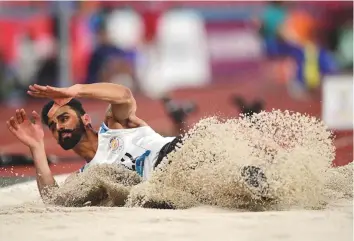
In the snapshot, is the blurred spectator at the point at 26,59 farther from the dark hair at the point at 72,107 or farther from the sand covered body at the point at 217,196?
the dark hair at the point at 72,107

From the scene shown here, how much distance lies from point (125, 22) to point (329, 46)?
9.42ft

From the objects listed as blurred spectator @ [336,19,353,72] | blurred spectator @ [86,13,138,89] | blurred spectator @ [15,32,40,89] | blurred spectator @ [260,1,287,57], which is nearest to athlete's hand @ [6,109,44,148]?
blurred spectator @ [86,13,138,89]

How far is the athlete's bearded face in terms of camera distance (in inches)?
170

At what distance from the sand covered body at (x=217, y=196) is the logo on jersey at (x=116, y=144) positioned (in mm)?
108

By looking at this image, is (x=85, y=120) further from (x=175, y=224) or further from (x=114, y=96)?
→ (x=175, y=224)

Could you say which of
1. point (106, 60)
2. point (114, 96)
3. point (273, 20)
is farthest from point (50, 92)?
point (273, 20)

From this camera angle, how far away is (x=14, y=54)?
10.0 meters

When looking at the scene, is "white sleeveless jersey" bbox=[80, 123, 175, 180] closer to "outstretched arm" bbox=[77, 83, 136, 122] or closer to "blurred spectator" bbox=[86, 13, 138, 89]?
"outstretched arm" bbox=[77, 83, 136, 122]

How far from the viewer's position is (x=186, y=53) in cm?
1052

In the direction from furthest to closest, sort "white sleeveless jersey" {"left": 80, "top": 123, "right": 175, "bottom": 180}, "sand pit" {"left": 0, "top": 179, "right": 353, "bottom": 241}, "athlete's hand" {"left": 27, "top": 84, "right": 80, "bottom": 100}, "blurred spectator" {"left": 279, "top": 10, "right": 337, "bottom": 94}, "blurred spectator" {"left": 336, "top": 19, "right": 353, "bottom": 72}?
"blurred spectator" {"left": 336, "top": 19, "right": 353, "bottom": 72} → "blurred spectator" {"left": 279, "top": 10, "right": 337, "bottom": 94} → "white sleeveless jersey" {"left": 80, "top": 123, "right": 175, "bottom": 180} → "athlete's hand" {"left": 27, "top": 84, "right": 80, "bottom": 100} → "sand pit" {"left": 0, "top": 179, "right": 353, "bottom": 241}

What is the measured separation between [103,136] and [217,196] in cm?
76

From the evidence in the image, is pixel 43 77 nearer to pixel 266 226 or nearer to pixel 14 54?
pixel 14 54

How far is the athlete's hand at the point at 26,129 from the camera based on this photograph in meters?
4.31

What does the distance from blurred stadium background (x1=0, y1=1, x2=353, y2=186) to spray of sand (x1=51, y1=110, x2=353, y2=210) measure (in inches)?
178
